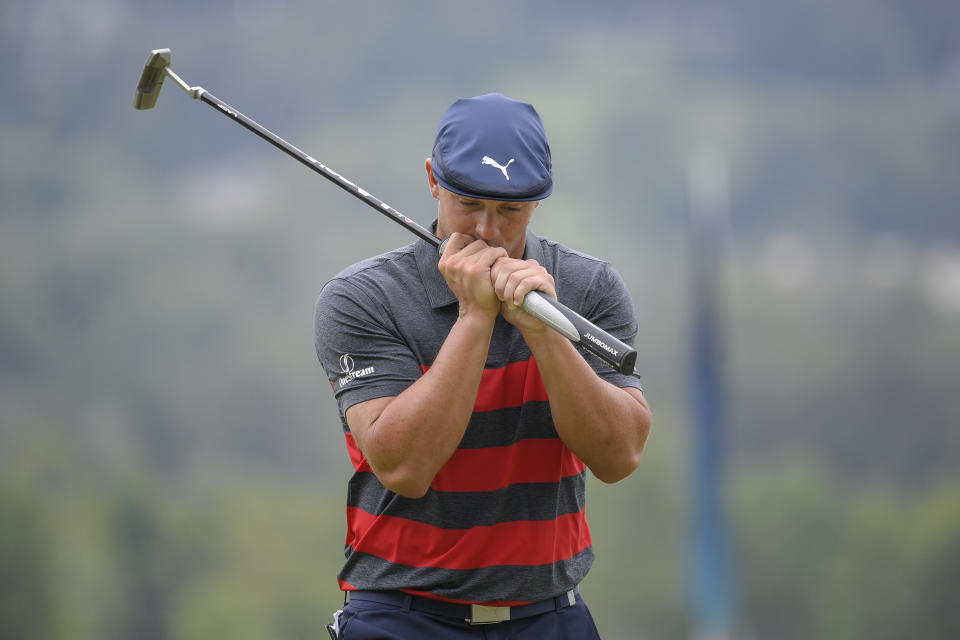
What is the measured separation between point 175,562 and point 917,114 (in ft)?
35.6

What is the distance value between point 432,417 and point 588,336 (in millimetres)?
308

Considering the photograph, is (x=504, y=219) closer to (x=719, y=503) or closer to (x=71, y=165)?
(x=719, y=503)

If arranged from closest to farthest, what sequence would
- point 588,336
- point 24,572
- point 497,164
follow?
point 588,336
point 497,164
point 24,572


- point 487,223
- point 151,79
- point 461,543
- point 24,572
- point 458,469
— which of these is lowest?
point 24,572

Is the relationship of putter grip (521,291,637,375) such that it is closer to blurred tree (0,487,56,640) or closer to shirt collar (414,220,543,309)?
shirt collar (414,220,543,309)

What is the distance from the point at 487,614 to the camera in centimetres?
202

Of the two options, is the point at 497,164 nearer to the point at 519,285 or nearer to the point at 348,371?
the point at 519,285

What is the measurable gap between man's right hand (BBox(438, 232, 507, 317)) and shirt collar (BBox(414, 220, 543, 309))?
101 mm

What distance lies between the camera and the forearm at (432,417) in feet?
6.24

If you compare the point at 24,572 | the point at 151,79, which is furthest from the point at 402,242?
→ the point at 151,79

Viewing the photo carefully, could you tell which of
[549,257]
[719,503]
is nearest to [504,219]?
[549,257]

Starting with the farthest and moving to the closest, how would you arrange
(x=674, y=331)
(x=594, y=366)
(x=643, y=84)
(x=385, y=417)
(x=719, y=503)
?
(x=643, y=84), (x=674, y=331), (x=719, y=503), (x=594, y=366), (x=385, y=417)

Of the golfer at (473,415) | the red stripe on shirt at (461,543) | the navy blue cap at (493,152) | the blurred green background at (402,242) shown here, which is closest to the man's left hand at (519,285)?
the golfer at (473,415)

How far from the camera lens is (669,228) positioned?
13383 mm
